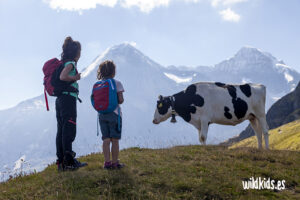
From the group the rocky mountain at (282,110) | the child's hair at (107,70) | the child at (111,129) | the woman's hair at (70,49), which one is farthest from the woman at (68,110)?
the rocky mountain at (282,110)

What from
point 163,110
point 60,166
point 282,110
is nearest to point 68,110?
point 60,166

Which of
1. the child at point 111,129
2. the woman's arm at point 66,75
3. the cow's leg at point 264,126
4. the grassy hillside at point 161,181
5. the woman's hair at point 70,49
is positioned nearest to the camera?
the grassy hillside at point 161,181

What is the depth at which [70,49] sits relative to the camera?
7.79 m

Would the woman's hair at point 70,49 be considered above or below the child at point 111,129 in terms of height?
above

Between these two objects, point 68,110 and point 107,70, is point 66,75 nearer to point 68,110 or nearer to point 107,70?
point 68,110

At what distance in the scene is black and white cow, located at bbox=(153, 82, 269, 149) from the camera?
12578 millimetres

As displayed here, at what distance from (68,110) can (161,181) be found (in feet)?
9.50

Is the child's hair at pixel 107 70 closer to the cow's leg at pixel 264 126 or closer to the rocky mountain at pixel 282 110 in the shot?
the cow's leg at pixel 264 126

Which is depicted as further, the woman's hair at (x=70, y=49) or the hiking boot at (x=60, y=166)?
the woman's hair at (x=70, y=49)

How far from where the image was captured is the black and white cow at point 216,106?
1258 centimetres

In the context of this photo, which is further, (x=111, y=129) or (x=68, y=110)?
(x=68, y=110)

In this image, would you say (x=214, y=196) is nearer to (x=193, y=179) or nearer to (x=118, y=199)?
(x=193, y=179)

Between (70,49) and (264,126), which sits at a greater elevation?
(70,49)

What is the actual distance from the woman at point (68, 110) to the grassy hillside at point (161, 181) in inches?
19.1
